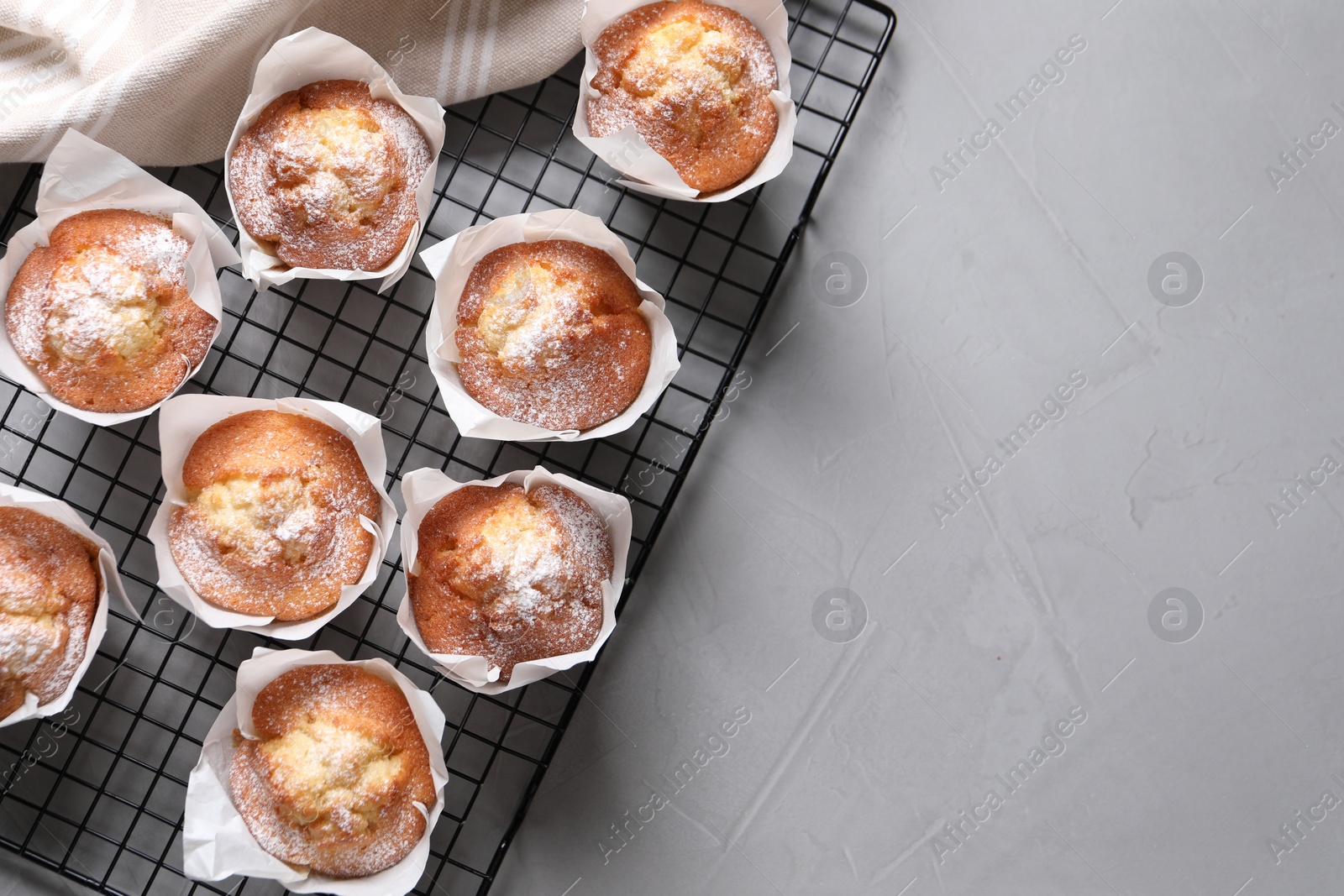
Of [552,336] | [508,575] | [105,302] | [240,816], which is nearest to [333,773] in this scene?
[240,816]

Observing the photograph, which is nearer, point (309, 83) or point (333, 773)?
point (333, 773)

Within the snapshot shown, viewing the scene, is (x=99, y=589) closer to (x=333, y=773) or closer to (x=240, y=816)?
(x=240, y=816)

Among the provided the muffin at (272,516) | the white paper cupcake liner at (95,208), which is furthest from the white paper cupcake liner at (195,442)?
the white paper cupcake liner at (95,208)

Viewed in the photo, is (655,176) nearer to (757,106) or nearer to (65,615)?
(757,106)

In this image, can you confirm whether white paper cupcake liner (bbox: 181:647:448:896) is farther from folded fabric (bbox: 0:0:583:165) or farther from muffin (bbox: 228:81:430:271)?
folded fabric (bbox: 0:0:583:165)

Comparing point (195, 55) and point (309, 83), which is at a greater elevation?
point (309, 83)

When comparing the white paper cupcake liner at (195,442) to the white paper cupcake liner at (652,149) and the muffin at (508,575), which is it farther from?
the white paper cupcake liner at (652,149)

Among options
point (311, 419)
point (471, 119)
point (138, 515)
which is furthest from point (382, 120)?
point (138, 515)

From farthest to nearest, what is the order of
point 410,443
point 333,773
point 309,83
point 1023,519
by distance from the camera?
1. point 1023,519
2. point 410,443
3. point 309,83
4. point 333,773
